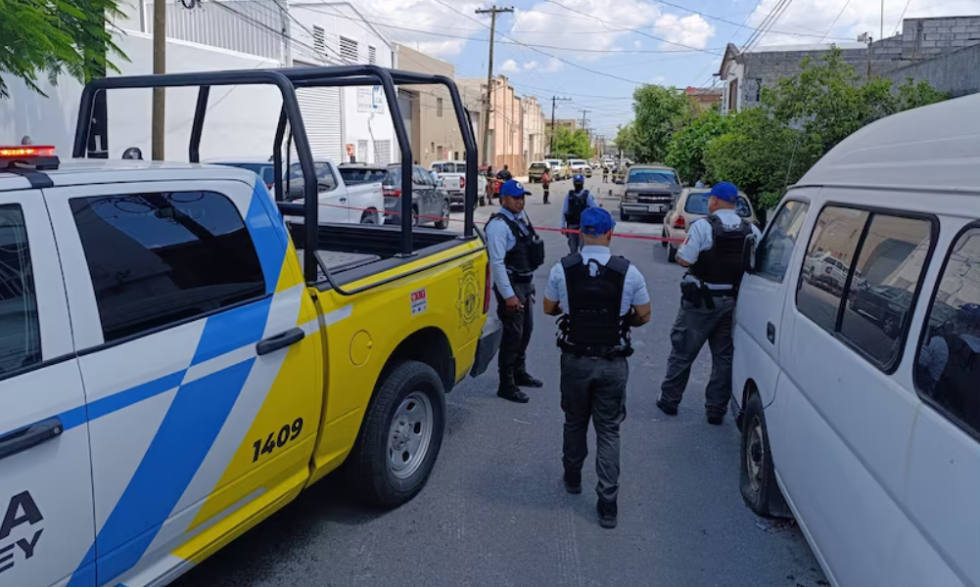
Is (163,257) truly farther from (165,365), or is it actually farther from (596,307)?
(596,307)

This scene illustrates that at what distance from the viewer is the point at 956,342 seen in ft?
7.05

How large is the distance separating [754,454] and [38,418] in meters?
3.60


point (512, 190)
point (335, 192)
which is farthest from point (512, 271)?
point (335, 192)

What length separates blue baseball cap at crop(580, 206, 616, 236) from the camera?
3.96m

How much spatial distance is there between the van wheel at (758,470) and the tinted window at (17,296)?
333 cm

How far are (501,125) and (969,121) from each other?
62.5 m

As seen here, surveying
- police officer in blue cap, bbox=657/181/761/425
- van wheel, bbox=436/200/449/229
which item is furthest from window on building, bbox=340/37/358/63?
Result: police officer in blue cap, bbox=657/181/761/425

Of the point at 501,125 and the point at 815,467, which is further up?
the point at 501,125

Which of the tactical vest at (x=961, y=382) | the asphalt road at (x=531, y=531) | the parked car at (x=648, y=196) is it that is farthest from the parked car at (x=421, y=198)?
the tactical vest at (x=961, y=382)

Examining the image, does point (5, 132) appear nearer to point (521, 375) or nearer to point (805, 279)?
point (521, 375)

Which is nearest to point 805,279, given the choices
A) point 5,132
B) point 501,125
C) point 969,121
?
point 969,121

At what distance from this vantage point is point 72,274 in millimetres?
2334

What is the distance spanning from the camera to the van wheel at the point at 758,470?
400 cm

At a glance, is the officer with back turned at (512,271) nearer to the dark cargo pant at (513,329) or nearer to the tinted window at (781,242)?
Answer: the dark cargo pant at (513,329)
